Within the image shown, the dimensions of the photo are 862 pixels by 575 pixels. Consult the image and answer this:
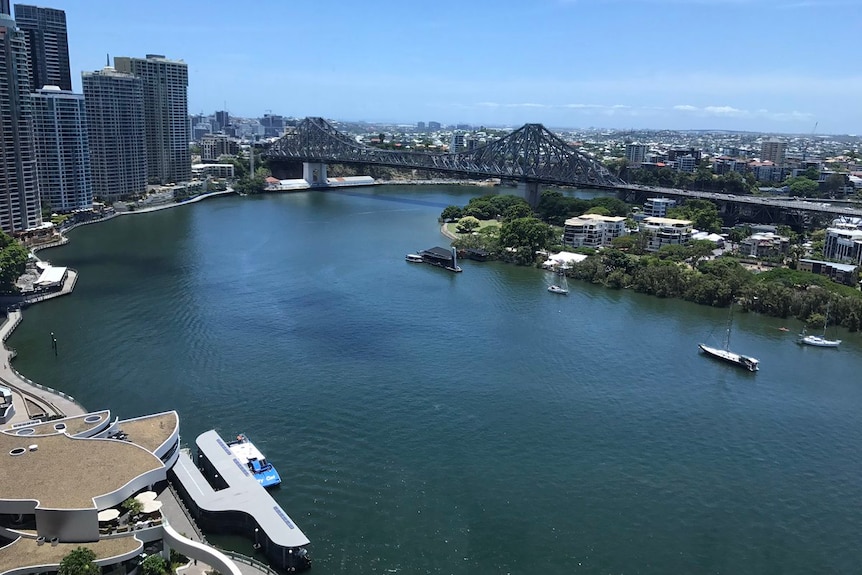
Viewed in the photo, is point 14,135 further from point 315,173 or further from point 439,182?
point 439,182

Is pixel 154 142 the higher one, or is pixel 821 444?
pixel 154 142

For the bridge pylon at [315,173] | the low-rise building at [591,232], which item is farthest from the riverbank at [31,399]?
the bridge pylon at [315,173]

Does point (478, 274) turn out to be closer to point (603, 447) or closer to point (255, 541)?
point (603, 447)

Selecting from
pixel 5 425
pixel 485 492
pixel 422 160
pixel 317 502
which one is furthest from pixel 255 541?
pixel 422 160

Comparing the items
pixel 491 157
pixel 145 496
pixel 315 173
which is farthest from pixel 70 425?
pixel 315 173

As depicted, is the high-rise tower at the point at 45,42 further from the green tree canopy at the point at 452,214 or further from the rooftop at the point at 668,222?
the rooftop at the point at 668,222

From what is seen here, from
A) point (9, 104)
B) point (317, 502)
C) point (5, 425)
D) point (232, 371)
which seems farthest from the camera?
point (9, 104)
